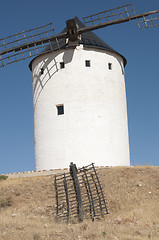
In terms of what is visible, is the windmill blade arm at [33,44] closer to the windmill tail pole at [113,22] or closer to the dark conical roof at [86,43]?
the dark conical roof at [86,43]

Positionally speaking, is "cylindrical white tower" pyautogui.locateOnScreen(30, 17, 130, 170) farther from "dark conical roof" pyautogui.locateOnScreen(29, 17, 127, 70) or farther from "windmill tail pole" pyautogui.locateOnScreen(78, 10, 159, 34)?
"windmill tail pole" pyautogui.locateOnScreen(78, 10, 159, 34)

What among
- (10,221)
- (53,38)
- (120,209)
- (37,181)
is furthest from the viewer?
(53,38)

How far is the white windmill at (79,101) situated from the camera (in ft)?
71.6

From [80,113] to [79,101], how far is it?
68cm

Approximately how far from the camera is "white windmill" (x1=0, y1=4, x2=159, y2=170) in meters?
21.8

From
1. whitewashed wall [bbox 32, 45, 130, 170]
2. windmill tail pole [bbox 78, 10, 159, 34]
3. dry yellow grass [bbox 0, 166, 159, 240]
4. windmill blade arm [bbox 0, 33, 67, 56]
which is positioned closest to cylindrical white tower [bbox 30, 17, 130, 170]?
whitewashed wall [bbox 32, 45, 130, 170]

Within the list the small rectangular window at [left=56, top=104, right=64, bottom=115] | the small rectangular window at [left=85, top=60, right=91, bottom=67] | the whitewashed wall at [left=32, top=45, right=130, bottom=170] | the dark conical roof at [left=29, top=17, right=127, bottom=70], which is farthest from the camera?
the dark conical roof at [left=29, top=17, right=127, bottom=70]

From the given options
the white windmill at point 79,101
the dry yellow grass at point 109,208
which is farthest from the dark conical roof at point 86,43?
the dry yellow grass at point 109,208

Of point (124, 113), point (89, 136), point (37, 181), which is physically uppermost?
point (124, 113)

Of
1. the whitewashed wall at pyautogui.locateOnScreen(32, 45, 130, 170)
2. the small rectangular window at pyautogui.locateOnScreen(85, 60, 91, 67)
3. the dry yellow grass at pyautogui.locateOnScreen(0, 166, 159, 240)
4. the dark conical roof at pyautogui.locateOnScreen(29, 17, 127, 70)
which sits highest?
the dark conical roof at pyautogui.locateOnScreen(29, 17, 127, 70)

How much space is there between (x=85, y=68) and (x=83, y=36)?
2.34 meters

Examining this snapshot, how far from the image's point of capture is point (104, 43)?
24219 mm

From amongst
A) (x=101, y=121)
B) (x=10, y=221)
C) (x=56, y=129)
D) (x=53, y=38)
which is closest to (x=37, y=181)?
(x=56, y=129)

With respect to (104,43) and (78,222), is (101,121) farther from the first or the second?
(78,222)
